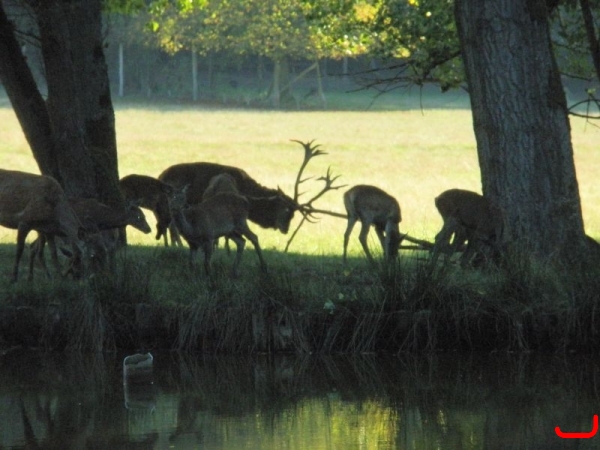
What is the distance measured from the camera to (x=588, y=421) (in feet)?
25.9

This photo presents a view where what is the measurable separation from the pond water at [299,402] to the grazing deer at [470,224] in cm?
235

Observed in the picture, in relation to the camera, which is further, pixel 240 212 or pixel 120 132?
pixel 120 132

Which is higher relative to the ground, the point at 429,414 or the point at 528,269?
the point at 528,269

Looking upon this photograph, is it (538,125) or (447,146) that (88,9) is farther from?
(447,146)

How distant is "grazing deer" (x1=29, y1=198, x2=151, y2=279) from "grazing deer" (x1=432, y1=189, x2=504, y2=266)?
2968 millimetres

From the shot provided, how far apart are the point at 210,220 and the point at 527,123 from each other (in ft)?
10.6

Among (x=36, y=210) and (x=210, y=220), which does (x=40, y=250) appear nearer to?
(x=36, y=210)

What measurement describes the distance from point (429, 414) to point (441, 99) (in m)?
69.0

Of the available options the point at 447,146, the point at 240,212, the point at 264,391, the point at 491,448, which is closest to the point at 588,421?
the point at 491,448

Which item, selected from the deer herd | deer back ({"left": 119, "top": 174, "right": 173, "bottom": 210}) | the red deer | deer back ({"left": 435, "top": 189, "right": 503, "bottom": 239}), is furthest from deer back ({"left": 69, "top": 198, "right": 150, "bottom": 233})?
deer back ({"left": 435, "top": 189, "right": 503, "bottom": 239})

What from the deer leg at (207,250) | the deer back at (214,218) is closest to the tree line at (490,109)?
the deer back at (214,218)

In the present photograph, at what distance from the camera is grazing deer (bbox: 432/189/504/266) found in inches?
470

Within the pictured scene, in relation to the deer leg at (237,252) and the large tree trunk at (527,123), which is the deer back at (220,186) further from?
the large tree trunk at (527,123)

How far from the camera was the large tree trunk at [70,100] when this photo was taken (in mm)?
12742
